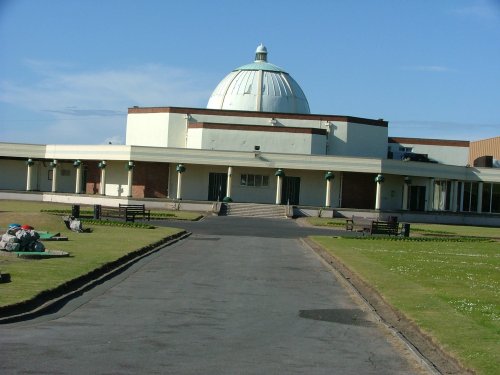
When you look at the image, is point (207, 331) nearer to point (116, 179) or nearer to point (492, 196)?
point (116, 179)

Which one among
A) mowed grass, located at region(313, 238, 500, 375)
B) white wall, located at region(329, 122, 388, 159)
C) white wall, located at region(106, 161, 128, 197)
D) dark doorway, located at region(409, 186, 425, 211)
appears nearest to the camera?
mowed grass, located at region(313, 238, 500, 375)

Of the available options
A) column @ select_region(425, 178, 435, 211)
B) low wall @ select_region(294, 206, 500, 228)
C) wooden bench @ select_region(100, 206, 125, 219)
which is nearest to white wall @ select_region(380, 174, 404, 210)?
column @ select_region(425, 178, 435, 211)

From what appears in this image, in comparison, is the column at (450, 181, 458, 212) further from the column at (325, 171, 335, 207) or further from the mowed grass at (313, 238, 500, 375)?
the mowed grass at (313, 238, 500, 375)

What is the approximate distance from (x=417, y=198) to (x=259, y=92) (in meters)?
17.6

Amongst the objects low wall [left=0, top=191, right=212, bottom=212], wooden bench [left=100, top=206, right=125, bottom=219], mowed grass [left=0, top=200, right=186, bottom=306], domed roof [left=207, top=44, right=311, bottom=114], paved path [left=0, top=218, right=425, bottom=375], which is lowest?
paved path [left=0, top=218, right=425, bottom=375]

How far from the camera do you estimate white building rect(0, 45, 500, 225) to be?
Answer: 211 feet

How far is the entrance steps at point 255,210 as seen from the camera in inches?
2344

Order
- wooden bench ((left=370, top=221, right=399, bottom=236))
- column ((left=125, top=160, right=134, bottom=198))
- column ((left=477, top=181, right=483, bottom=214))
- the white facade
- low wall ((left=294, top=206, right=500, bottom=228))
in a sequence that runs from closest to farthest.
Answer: wooden bench ((left=370, top=221, right=399, bottom=236)) → low wall ((left=294, top=206, right=500, bottom=228)) → column ((left=125, top=160, right=134, bottom=198)) → column ((left=477, top=181, right=483, bottom=214)) → the white facade

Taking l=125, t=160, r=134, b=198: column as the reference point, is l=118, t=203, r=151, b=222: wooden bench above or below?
below

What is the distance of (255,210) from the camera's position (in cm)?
6006

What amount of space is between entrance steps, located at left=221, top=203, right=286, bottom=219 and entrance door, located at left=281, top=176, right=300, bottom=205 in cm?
625

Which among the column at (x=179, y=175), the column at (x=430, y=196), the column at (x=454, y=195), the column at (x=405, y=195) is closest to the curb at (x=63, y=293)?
the column at (x=179, y=175)

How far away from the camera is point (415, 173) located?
65.9m

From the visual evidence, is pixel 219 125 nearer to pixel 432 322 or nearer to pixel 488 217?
pixel 488 217
